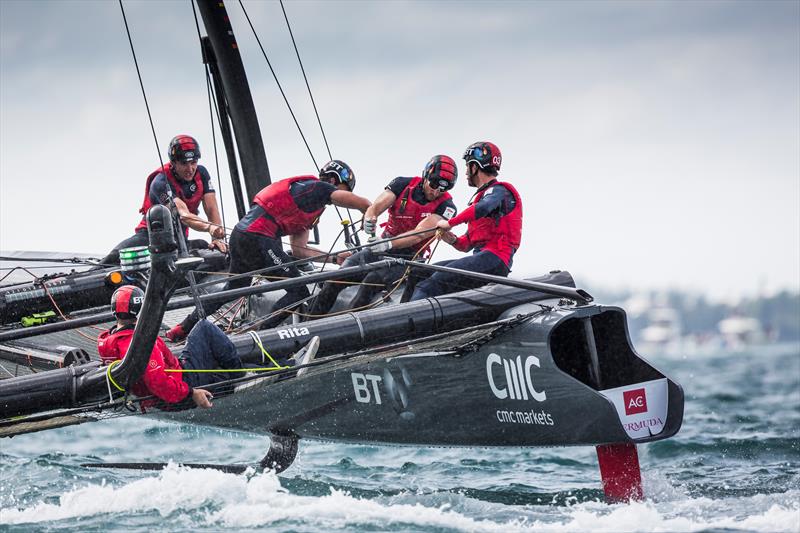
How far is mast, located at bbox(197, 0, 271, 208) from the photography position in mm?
9906

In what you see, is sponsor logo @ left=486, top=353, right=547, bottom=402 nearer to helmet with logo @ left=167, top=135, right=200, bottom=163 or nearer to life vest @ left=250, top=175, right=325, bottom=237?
life vest @ left=250, top=175, right=325, bottom=237

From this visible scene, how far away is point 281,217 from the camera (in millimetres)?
7797

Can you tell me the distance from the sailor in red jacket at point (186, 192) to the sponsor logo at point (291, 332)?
2.03 metres

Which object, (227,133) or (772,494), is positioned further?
(227,133)

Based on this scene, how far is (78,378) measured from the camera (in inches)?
228

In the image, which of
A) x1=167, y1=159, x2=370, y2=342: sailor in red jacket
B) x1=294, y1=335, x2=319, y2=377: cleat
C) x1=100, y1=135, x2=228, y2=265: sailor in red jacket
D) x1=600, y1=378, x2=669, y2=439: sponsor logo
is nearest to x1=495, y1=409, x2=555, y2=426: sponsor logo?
x1=600, y1=378, x2=669, y2=439: sponsor logo

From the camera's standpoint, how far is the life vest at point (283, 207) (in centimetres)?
771

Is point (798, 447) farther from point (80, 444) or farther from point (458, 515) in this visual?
point (80, 444)

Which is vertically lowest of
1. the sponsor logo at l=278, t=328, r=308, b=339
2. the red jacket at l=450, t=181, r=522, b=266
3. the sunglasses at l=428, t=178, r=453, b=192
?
the sponsor logo at l=278, t=328, r=308, b=339

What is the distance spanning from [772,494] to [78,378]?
356 centimetres

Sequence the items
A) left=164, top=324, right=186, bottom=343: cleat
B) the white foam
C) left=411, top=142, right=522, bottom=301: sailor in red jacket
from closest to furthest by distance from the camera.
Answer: the white foam → left=411, top=142, right=522, bottom=301: sailor in red jacket → left=164, top=324, right=186, bottom=343: cleat

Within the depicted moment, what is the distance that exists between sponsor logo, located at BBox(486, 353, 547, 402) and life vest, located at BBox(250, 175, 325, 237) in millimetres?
2018

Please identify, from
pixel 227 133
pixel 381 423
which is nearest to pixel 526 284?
pixel 381 423

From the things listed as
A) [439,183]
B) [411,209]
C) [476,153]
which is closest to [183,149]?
[411,209]
